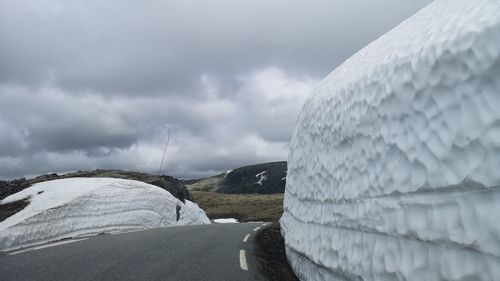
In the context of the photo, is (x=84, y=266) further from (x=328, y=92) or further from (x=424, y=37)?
(x=424, y=37)

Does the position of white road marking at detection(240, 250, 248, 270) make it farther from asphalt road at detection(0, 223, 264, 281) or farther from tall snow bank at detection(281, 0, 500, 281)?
tall snow bank at detection(281, 0, 500, 281)

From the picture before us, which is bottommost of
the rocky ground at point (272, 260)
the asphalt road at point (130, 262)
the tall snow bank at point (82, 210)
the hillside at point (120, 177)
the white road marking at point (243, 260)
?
the rocky ground at point (272, 260)

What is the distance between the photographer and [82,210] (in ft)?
61.5

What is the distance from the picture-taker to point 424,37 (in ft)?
14.1

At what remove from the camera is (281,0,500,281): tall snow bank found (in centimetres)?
321

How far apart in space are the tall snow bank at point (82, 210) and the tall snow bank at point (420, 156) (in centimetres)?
1028

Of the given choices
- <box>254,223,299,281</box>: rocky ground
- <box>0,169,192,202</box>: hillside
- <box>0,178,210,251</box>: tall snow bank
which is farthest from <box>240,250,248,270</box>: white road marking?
<box>0,169,192,202</box>: hillside

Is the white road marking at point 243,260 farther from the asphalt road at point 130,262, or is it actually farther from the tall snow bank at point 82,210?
the tall snow bank at point 82,210

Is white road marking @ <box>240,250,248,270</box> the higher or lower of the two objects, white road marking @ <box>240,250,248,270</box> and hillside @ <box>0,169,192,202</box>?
the lower

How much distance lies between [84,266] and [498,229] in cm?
748

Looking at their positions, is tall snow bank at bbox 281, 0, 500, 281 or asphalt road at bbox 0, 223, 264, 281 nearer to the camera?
tall snow bank at bbox 281, 0, 500, 281

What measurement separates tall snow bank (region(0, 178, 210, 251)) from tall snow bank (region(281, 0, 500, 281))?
10278 millimetres

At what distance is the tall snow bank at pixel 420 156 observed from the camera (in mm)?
3211

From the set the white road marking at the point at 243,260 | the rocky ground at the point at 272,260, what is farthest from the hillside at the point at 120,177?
the white road marking at the point at 243,260
